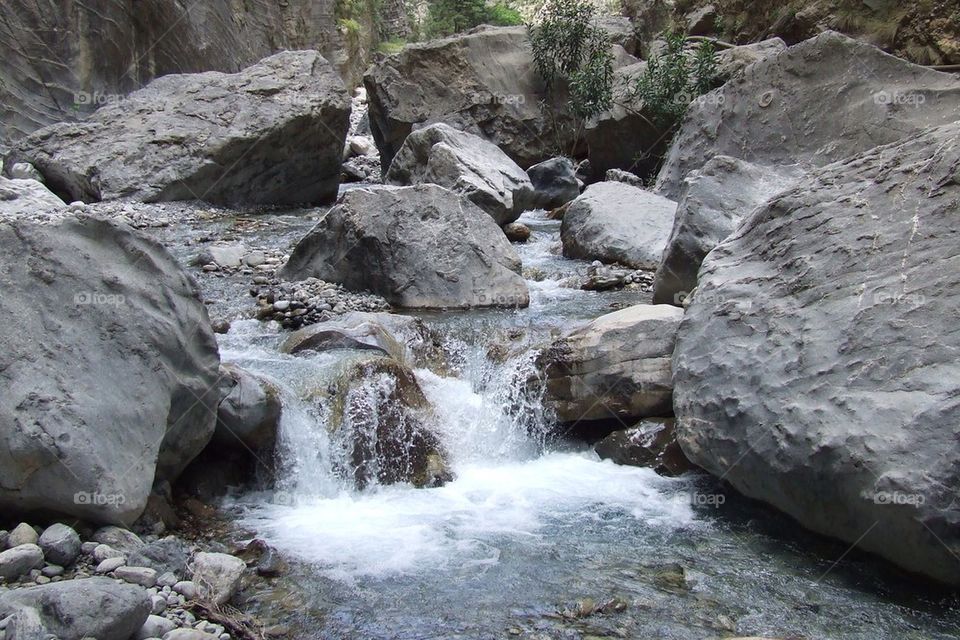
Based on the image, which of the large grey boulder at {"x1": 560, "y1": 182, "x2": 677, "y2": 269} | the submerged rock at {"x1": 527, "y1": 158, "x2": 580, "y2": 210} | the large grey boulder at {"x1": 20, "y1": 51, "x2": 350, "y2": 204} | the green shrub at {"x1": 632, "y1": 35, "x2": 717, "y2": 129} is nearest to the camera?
the large grey boulder at {"x1": 560, "y1": 182, "x2": 677, "y2": 269}

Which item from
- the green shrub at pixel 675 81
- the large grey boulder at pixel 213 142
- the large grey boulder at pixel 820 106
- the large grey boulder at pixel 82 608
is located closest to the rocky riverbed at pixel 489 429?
the large grey boulder at pixel 82 608

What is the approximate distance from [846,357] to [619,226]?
6.71m

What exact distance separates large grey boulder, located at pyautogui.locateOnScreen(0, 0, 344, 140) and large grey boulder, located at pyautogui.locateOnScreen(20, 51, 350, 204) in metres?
3.23

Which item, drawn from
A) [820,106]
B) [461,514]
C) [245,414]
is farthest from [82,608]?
[820,106]

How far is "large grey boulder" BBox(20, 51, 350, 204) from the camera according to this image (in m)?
13.5

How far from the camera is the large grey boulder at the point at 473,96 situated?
1867cm

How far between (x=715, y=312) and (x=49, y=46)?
1699 cm

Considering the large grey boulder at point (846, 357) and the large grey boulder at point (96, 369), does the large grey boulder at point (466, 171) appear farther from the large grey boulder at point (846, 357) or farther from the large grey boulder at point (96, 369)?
the large grey boulder at point (96, 369)

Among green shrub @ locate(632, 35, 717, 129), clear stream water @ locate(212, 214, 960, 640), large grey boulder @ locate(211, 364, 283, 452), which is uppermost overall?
green shrub @ locate(632, 35, 717, 129)

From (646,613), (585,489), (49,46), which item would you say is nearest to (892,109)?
(585,489)

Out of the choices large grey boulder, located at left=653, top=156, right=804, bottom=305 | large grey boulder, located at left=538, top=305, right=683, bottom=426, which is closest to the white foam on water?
large grey boulder, located at left=538, top=305, right=683, bottom=426

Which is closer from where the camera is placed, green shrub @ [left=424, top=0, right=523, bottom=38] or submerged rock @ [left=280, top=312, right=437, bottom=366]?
submerged rock @ [left=280, top=312, right=437, bottom=366]

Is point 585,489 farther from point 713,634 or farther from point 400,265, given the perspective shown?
point 400,265

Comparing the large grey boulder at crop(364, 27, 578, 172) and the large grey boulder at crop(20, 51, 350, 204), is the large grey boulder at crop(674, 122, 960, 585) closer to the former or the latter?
the large grey boulder at crop(20, 51, 350, 204)
